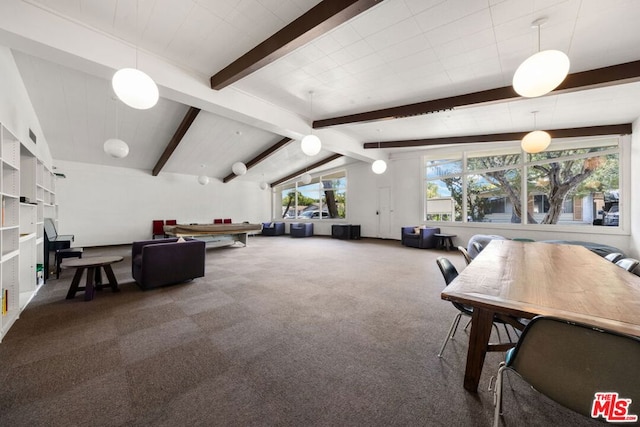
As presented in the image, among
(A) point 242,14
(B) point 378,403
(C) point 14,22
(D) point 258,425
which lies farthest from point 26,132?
(B) point 378,403

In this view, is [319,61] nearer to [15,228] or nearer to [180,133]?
[15,228]

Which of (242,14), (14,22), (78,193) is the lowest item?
(78,193)

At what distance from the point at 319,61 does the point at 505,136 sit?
17.4 feet

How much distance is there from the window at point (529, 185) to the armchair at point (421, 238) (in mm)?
844

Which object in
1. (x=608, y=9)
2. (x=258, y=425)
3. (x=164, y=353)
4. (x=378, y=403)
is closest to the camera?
(x=258, y=425)

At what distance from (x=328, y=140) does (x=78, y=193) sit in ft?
25.0

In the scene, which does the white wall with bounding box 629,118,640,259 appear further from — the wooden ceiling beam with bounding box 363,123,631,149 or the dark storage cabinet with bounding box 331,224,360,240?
the dark storage cabinet with bounding box 331,224,360,240

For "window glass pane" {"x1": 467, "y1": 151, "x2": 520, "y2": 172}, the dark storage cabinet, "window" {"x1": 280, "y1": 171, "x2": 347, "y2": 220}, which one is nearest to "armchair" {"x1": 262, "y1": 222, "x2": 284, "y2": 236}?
"window" {"x1": 280, "y1": 171, "x2": 347, "y2": 220}

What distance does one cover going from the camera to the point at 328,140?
21.7 ft

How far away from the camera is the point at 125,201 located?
26.8ft

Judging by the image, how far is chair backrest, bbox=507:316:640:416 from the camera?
2.81 ft

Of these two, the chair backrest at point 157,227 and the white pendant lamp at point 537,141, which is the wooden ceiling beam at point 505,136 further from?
the chair backrest at point 157,227

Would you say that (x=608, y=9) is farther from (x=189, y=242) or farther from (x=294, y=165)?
(x=294, y=165)

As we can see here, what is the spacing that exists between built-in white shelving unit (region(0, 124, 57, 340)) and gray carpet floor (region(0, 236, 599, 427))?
223 millimetres
